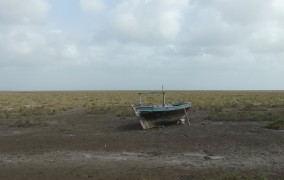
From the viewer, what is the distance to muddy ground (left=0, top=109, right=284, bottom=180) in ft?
38.5

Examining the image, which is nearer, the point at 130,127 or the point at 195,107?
the point at 130,127

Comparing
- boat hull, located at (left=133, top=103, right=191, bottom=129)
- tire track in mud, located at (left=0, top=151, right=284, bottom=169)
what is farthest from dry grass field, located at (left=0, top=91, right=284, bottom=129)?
tire track in mud, located at (left=0, top=151, right=284, bottom=169)

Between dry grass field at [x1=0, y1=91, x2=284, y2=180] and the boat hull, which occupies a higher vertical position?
the boat hull

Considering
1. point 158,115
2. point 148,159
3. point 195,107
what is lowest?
point 148,159

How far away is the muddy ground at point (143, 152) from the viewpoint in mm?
11742

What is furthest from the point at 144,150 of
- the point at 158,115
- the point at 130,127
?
the point at 130,127

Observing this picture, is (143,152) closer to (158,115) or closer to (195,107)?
(158,115)

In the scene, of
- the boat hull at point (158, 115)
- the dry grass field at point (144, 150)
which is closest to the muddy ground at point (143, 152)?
the dry grass field at point (144, 150)

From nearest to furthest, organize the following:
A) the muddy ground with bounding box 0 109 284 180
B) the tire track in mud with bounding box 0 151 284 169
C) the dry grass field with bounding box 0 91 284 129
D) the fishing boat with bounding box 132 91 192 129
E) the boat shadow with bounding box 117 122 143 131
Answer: the muddy ground with bounding box 0 109 284 180 < the tire track in mud with bounding box 0 151 284 169 < the fishing boat with bounding box 132 91 192 129 < the boat shadow with bounding box 117 122 143 131 < the dry grass field with bounding box 0 91 284 129

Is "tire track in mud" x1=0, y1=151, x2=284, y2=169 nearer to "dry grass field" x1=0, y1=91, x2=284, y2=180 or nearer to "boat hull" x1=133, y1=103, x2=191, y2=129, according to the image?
"dry grass field" x1=0, y1=91, x2=284, y2=180

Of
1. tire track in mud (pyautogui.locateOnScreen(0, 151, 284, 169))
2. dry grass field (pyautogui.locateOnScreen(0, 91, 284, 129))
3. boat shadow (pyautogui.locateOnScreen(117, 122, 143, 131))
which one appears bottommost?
tire track in mud (pyautogui.locateOnScreen(0, 151, 284, 169))

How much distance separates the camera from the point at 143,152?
49.6ft

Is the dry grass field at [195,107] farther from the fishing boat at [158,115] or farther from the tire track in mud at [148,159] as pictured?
the tire track in mud at [148,159]

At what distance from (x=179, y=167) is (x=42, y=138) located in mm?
8559
